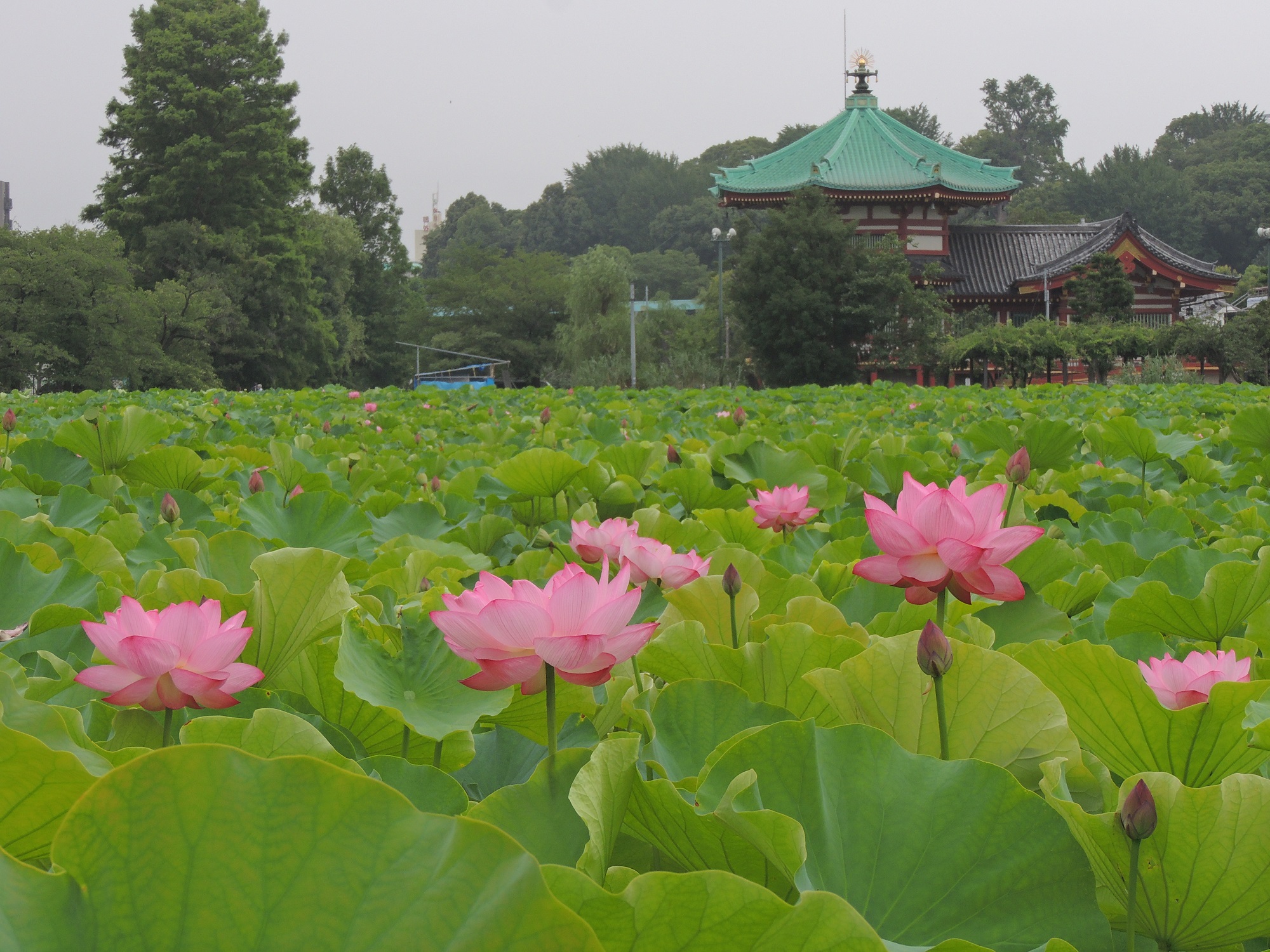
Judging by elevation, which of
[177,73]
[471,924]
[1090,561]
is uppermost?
[177,73]

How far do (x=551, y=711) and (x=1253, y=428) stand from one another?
7.30ft

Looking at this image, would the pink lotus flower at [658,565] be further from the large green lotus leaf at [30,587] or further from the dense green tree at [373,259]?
the dense green tree at [373,259]

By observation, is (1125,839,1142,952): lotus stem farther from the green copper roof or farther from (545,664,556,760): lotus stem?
the green copper roof

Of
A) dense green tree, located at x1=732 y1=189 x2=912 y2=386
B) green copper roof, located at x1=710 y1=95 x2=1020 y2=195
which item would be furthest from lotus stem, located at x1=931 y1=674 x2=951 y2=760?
green copper roof, located at x1=710 y1=95 x2=1020 y2=195

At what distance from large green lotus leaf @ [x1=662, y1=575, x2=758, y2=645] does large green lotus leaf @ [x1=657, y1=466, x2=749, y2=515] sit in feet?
2.56

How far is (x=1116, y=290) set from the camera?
65.4 feet

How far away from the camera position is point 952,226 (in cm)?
2398

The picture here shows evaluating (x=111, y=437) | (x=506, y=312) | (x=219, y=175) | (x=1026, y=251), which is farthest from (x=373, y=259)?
(x=111, y=437)

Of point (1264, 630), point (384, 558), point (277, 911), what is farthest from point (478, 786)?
point (1264, 630)

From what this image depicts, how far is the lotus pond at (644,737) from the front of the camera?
283 mm

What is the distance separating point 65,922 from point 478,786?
0.34 metres

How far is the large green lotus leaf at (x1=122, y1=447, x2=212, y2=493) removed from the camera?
1748 mm

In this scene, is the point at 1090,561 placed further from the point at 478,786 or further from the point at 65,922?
the point at 65,922

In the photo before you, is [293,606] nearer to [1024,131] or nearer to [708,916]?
[708,916]
